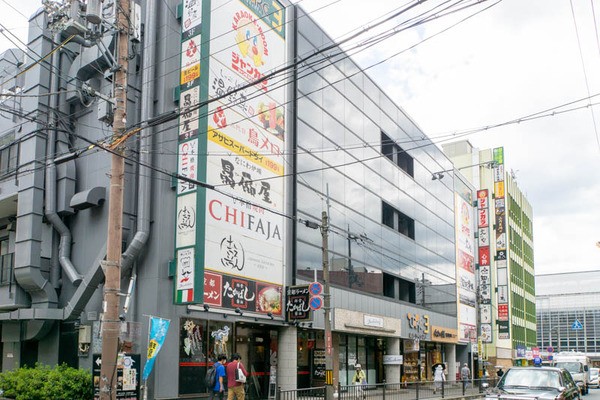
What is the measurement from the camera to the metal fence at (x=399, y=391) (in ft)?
68.6

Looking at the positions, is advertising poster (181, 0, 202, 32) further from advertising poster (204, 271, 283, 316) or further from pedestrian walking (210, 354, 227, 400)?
pedestrian walking (210, 354, 227, 400)

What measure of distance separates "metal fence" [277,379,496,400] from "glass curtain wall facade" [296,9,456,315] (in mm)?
5387

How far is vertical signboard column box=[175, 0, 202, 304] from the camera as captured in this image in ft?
65.1

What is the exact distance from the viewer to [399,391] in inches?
1040

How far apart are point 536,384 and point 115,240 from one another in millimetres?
10837

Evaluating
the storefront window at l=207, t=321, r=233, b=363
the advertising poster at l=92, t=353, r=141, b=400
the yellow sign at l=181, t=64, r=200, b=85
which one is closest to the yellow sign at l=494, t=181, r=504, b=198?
the storefront window at l=207, t=321, r=233, b=363

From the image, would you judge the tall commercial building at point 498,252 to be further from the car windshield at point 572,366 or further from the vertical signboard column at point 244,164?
the vertical signboard column at point 244,164

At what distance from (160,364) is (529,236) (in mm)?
76985

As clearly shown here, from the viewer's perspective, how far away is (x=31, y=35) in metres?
23.3

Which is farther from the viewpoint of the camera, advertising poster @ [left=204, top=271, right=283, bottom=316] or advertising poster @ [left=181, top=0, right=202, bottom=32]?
advertising poster @ [left=181, top=0, right=202, bottom=32]

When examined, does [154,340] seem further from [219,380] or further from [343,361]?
[343,361]

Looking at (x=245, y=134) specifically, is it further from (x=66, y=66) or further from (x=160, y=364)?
(x=160, y=364)

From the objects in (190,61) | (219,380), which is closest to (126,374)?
(219,380)

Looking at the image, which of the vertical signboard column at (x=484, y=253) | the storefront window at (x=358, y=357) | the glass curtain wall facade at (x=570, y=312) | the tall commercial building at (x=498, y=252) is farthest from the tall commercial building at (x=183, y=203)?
the glass curtain wall facade at (x=570, y=312)
